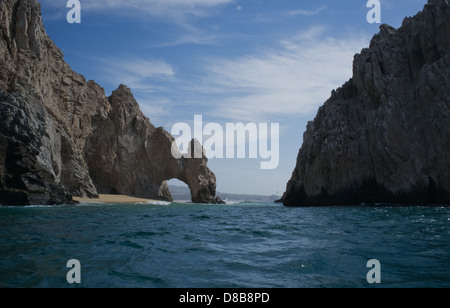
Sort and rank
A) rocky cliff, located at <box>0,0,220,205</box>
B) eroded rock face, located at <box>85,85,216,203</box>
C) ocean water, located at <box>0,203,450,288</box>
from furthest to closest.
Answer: eroded rock face, located at <box>85,85,216,203</box> → rocky cliff, located at <box>0,0,220,205</box> → ocean water, located at <box>0,203,450,288</box>

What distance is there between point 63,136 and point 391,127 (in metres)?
48.1

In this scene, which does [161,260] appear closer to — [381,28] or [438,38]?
[438,38]

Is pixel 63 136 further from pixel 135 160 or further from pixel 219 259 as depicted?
pixel 219 259

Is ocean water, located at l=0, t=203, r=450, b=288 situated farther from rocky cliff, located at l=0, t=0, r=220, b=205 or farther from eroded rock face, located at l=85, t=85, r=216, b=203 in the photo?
eroded rock face, located at l=85, t=85, r=216, b=203

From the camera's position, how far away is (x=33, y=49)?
135ft

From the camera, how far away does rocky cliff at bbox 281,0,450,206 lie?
135 ft

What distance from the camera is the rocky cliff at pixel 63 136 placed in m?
32.3

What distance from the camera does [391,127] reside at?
46219mm

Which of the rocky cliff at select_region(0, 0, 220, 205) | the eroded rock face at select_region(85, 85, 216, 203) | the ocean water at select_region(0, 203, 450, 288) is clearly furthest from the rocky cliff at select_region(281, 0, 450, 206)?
the ocean water at select_region(0, 203, 450, 288)

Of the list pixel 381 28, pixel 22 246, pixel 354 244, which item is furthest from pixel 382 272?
pixel 381 28

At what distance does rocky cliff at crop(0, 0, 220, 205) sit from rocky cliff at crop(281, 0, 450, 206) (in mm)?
33362

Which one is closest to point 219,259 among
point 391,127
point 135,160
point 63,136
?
point 391,127

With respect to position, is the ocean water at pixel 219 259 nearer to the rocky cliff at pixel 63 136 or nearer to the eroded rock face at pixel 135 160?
the rocky cliff at pixel 63 136
